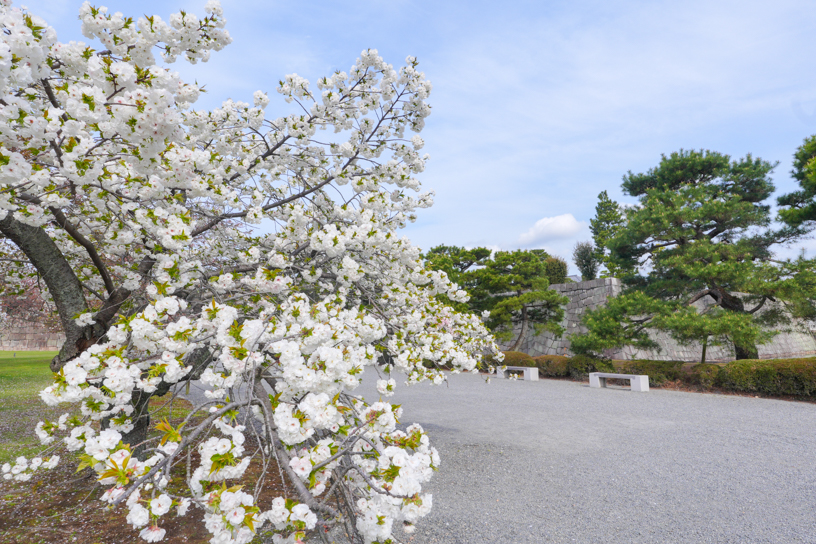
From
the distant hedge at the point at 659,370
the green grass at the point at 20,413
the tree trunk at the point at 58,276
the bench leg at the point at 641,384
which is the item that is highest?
the tree trunk at the point at 58,276

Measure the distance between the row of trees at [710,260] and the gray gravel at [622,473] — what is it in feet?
7.69

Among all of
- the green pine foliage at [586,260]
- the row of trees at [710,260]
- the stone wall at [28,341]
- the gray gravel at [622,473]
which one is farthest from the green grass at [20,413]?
the green pine foliage at [586,260]

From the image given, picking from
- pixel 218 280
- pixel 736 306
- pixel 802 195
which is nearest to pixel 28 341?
pixel 218 280

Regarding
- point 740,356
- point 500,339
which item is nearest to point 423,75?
point 740,356

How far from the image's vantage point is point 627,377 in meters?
11.0

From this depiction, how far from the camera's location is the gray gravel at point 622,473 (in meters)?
3.29

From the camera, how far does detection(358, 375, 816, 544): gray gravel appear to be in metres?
3.29

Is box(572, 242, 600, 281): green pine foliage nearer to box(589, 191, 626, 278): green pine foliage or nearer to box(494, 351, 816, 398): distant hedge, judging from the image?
box(589, 191, 626, 278): green pine foliage

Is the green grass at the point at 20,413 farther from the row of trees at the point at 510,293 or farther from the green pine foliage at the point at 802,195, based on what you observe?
the green pine foliage at the point at 802,195

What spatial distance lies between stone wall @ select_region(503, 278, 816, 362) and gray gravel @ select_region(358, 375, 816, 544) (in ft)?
23.3

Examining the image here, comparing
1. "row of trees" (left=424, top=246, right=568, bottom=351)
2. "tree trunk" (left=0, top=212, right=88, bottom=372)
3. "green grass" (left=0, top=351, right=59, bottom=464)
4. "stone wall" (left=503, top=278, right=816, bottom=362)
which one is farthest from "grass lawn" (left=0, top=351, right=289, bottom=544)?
"stone wall" (left=503, top=278, right=816, bottom=362)

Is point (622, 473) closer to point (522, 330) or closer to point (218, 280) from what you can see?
point (218, 280)

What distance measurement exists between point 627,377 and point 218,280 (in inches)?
420

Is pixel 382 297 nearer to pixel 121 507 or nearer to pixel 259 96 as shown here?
pixel 259 96
